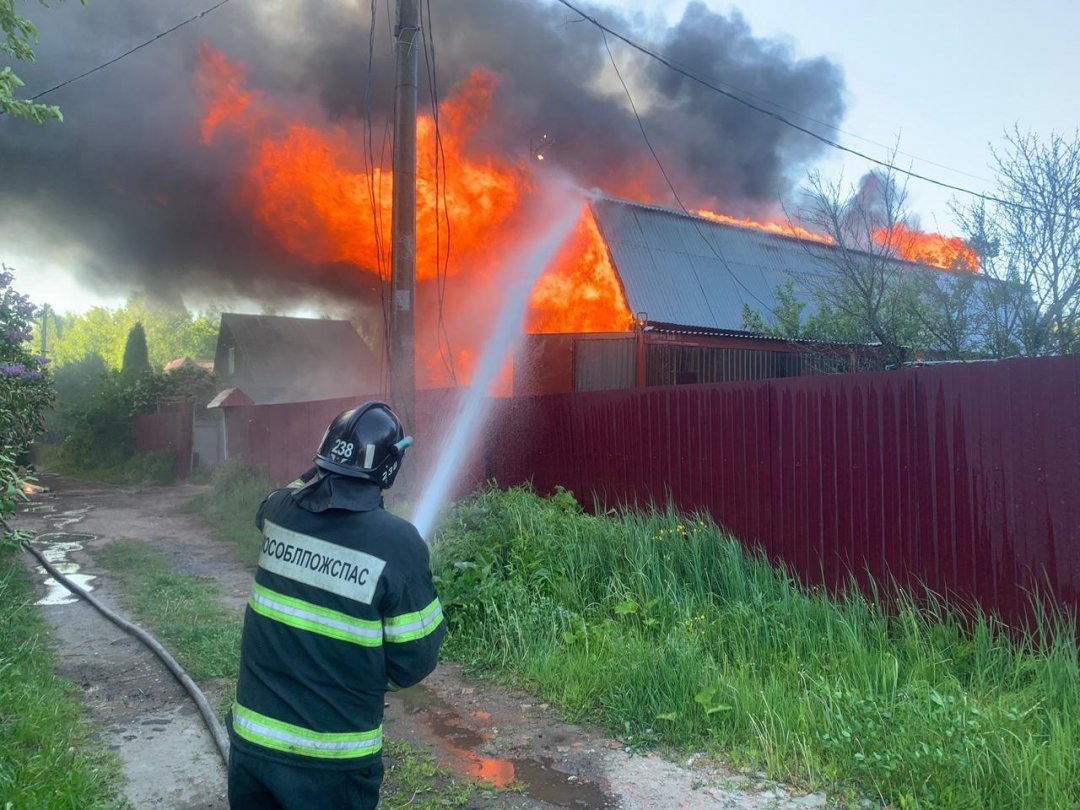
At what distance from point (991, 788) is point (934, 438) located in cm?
232

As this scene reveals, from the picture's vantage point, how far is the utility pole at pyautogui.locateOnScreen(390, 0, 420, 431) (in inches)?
282

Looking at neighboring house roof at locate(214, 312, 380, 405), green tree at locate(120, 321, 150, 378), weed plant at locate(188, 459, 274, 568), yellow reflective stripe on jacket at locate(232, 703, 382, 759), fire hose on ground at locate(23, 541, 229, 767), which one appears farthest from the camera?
green tree at locate(120, 321, 150, 378)

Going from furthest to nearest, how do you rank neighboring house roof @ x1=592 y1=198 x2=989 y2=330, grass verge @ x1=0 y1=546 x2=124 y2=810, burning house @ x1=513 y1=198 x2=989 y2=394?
neighboring house roof @ x1=592 y1=198 x2=989 y2=330 < burning house @ x1=513 y1=198 x2=989 y2=394 < grass verge @ x1=0 y1=546 x2=124 y2=810

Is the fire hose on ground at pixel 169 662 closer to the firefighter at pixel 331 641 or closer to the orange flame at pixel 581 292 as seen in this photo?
the firefighter at pixel 331 641

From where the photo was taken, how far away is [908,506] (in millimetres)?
5129

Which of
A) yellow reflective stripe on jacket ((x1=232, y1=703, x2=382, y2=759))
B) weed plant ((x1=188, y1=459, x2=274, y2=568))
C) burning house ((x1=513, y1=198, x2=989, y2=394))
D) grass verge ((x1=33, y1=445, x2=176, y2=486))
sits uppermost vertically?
burning house ((x1=513, y1=198, x2=989, y2=394))

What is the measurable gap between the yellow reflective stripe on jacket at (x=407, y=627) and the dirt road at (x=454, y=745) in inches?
71.8

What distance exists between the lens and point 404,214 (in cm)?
717

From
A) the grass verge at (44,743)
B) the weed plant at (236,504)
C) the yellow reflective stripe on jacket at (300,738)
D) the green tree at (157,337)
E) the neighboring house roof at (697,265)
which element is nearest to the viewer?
the yellow reflective stripe on jacket at (300,738)

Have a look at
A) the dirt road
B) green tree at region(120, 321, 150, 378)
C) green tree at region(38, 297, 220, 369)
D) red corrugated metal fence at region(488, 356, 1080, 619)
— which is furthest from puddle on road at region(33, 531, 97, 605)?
green tree at region(38, 297, 220, 369)

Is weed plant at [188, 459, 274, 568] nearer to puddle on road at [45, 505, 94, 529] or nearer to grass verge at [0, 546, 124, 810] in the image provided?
puddle on road at [45, 505, 94, 529]

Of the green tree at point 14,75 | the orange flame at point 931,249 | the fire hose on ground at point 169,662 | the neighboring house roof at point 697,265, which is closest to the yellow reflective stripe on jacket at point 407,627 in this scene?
the fire hose on ground at point 169,662

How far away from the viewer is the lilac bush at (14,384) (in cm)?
606

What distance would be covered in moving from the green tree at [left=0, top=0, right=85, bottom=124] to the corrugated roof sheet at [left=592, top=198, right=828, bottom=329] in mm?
9291
